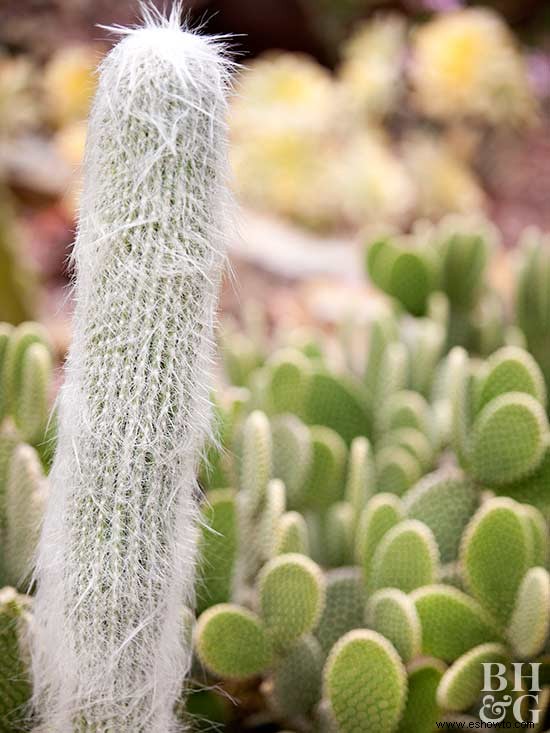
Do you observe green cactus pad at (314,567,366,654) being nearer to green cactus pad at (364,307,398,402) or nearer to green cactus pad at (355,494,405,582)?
green cactus pad at (355,494,405,582)

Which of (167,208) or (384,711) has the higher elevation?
(167,208)

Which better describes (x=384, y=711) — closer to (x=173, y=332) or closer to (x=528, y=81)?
(x=173, y=332)

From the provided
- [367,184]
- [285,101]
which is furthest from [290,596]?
[285,101]

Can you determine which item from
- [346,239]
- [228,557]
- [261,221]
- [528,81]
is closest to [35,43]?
[261,221]

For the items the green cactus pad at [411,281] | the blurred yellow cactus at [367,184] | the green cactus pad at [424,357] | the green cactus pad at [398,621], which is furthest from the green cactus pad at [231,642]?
the blurred yellow cactus at [367,184]

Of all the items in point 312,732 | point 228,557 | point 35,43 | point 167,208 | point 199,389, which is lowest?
point 312,732

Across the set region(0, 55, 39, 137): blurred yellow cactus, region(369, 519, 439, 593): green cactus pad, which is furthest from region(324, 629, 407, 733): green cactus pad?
region(0, 55, 39, 137): blurred yellow cactus

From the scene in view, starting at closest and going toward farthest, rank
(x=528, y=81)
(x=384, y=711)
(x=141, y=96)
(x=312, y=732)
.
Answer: (x=141, y=96) < (x=384, y=711) < (x=312, y=732) < (x=528, y=81)

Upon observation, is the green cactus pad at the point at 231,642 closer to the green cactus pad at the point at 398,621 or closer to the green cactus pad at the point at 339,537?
the green cactus pad at the point at 398,621
